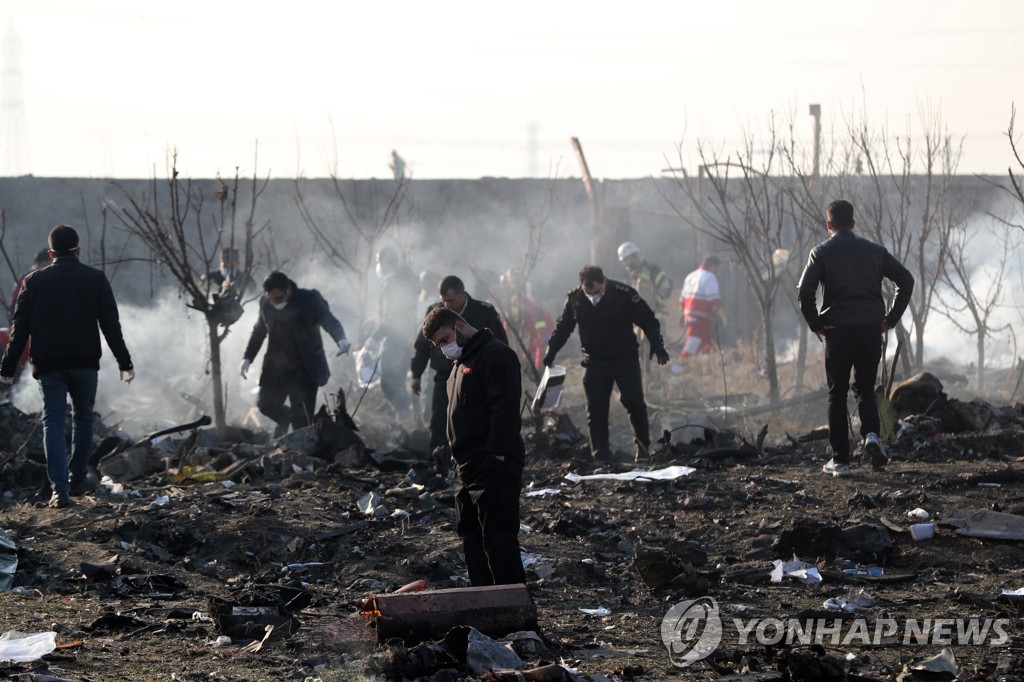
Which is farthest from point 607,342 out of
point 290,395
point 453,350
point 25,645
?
point 25,645

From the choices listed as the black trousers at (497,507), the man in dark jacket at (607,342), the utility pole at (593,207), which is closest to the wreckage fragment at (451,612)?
the black trousers at (497,507)

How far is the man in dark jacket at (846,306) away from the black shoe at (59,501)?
5.27m

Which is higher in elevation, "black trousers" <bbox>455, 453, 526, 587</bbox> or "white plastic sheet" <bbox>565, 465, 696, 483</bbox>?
"black trousers" <bbox>455, 453, 526, 587</bbox>

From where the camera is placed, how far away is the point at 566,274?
2181 cm

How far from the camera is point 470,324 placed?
877 centimetres

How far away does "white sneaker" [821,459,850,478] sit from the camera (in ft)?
27.7

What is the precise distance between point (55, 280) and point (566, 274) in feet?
46.9

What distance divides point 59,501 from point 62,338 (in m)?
1.11

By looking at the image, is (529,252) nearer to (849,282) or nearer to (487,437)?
(849,282)

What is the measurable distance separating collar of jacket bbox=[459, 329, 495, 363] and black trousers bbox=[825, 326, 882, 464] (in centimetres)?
345

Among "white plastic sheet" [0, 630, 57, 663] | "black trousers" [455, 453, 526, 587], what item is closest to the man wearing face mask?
"black trousers" [455, 453, 526, 587]

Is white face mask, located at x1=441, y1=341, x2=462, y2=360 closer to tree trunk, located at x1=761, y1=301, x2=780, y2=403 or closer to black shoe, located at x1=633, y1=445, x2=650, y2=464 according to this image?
black shoe, located at x1=633, y1=445, x2=650, y2=464

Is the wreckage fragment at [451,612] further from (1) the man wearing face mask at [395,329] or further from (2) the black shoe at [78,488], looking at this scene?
(1) the man wearing face mask at [395,329]

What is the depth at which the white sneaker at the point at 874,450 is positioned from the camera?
8547 mm
